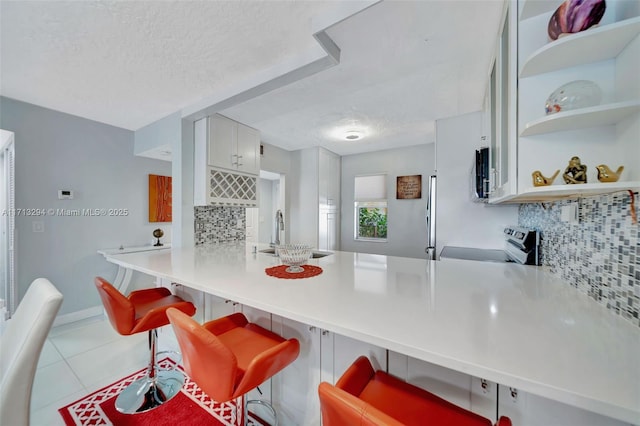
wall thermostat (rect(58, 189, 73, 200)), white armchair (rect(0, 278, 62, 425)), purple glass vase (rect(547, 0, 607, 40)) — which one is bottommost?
white armchair (rect(0, 278, 62, 425))

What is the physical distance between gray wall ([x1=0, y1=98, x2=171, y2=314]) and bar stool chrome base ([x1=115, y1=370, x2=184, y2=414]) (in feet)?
6.09

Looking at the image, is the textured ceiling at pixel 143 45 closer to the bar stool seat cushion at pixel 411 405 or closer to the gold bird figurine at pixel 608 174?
the gold bird figurine at pixel 608 174

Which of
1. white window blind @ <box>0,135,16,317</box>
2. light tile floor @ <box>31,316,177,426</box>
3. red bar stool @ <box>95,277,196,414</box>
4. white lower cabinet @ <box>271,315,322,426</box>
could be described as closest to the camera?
white lower cabinet @ <box>271,315,322,426</box>

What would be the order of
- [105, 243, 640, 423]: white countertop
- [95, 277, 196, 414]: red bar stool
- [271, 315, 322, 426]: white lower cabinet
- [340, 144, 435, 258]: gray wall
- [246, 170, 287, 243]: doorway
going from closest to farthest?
[105, 243, 640, 423]: white countertop < [271, 315, 322, 426]: white lower cabinet < [95, 277, 196, 414]: red bar stool < [340, 144, 435, 258]: gray wall < [246, 170, 287, 243]: doorway

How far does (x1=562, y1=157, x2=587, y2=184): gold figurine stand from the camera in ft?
2.70

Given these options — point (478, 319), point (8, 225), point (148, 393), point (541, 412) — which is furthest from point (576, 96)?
point (8, 225)

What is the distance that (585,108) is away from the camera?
75 centimetres

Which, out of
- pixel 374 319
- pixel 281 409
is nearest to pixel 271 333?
pixel 281 409

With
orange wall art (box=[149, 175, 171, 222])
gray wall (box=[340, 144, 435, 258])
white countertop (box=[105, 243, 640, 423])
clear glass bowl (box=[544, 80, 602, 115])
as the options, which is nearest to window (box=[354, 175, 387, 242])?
gray wall (box=[340, 144, 435, 258])

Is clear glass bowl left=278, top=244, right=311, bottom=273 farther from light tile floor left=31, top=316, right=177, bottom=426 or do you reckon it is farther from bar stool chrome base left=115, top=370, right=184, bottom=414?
light tile floor left=31, top=316, right=177, bottom=426

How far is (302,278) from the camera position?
4.23 feet

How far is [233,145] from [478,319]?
2.87 meters

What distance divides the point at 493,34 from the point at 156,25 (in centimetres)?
202

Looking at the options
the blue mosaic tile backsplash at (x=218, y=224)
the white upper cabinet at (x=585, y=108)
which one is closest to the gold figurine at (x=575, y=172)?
the white upper cabinet at (x=585, y=108)
